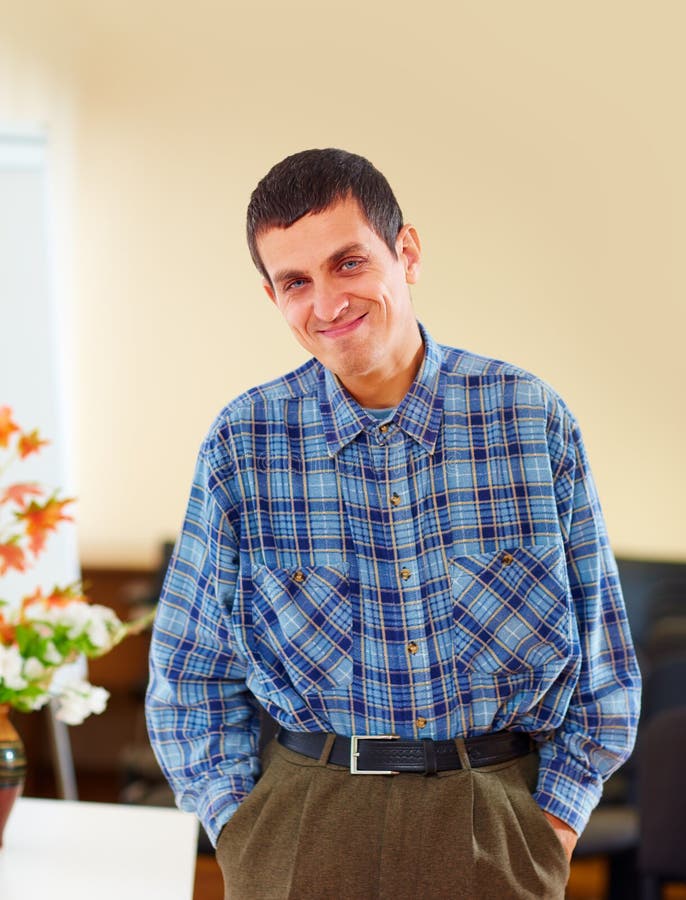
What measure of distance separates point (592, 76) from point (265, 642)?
4.06 m

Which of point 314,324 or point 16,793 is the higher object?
point 314,324

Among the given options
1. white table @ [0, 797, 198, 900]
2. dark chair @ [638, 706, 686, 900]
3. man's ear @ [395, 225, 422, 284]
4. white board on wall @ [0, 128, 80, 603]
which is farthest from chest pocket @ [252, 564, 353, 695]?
white board on wall @ [0, 128, 80, 603]

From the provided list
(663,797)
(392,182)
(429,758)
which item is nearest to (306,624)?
(429,758)

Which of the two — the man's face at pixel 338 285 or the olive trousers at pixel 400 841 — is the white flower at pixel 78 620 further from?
the man's face at pixel 338 285

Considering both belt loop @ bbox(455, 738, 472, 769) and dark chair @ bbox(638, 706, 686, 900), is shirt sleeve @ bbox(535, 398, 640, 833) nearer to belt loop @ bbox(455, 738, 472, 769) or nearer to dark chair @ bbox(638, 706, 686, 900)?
belt loop @ bbox(455, 738, 472, 769)

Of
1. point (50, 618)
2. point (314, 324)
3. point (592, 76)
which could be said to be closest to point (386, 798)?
point (314, 324)

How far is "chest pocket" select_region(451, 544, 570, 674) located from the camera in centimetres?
131

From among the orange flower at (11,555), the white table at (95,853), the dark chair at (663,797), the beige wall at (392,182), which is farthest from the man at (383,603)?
the beige wall at (392,182)

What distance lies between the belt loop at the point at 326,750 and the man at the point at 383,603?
0.01 meters

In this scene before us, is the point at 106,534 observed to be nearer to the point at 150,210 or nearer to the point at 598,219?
the point at 150,210

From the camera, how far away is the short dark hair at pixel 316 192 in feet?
4.18

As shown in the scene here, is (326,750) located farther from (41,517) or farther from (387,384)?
(41,517)

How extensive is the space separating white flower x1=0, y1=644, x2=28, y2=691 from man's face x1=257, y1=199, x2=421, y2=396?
2.34 feet

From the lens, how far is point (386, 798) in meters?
1.28
